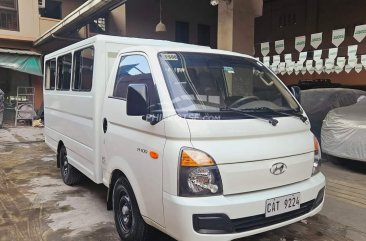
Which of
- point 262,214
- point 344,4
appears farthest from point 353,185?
point 344,4

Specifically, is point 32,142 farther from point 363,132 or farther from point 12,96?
point 363,132

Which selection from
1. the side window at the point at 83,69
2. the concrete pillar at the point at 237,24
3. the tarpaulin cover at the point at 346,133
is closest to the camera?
the side window at the point at 83,69

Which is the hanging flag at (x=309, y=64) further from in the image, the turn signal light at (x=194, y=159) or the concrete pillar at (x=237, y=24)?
the turn signal light at (x=194, y=159)

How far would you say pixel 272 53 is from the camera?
18453mm

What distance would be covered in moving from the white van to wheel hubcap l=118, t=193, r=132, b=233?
1cm

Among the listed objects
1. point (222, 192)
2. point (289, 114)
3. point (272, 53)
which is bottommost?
point (222, 192)

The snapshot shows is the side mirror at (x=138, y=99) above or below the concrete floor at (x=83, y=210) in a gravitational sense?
above

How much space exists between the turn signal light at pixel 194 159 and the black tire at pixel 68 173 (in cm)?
342

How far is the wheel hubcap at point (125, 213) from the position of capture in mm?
3441

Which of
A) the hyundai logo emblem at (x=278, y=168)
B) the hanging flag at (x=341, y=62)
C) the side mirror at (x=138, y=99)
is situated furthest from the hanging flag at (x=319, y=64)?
the side mirror at (x=138, y=99)

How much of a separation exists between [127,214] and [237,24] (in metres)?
6.10

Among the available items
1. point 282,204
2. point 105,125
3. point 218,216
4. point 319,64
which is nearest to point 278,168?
point 282,204

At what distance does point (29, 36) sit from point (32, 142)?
7238 mm

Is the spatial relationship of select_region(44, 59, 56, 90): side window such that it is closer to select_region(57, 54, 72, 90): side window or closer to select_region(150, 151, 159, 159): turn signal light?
select_region(57, 54, 72, 90): side window
